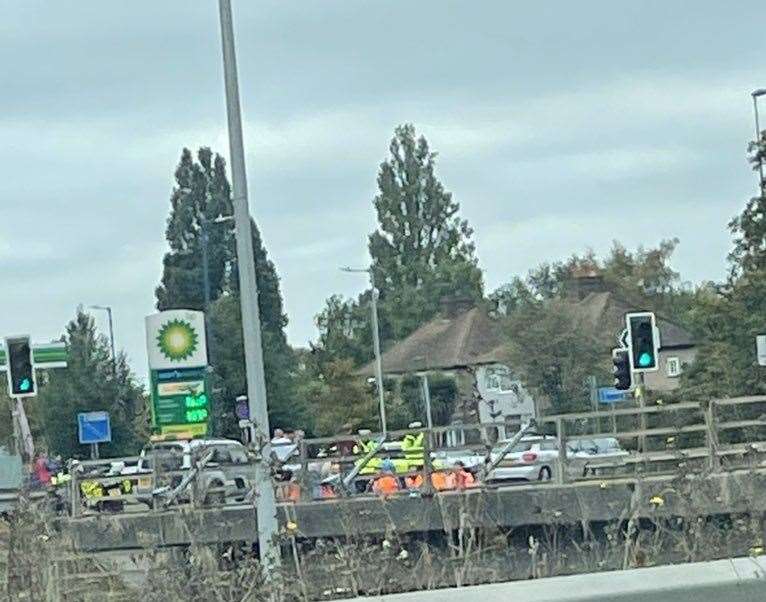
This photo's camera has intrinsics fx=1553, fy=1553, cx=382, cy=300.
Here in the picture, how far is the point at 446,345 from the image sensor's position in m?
87.8

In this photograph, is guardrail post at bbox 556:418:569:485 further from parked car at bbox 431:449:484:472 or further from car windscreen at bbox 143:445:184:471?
car windscreen at bbox 143:445:184:471

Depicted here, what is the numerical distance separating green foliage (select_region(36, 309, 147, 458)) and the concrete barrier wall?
161 feet

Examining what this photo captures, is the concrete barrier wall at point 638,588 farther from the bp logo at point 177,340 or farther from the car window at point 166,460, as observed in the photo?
the bp logo at point 177,340

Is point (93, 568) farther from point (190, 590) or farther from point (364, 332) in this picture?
point (364, 332)

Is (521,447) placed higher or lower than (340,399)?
lower

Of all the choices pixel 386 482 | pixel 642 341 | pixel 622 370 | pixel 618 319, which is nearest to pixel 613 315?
pixel 618 319

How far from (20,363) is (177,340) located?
59.8 ft

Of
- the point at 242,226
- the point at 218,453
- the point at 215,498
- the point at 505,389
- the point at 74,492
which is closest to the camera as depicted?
the point at 242,226

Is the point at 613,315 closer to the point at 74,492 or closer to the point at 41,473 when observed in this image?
the point at 74,492

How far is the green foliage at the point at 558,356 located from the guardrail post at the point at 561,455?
3899cm

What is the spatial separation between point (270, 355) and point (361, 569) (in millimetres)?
50486

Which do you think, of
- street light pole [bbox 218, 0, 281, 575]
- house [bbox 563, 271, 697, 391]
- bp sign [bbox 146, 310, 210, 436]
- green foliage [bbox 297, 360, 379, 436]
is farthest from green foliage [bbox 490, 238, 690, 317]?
street light pole [bbox 218, 0, 281, 575]

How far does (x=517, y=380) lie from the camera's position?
6506 centimetres

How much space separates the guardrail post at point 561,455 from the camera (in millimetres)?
21094
